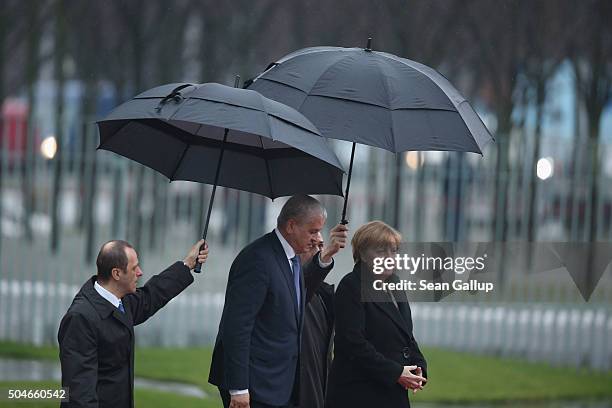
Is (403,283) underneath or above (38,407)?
above

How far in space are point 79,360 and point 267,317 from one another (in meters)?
0.97

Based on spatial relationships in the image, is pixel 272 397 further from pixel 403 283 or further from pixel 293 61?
pixel 293 61

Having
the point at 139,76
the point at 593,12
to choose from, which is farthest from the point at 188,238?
the point at 593,12

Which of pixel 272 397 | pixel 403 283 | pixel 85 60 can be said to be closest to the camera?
pixel 272 397

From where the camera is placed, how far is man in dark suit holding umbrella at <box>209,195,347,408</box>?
5.69m

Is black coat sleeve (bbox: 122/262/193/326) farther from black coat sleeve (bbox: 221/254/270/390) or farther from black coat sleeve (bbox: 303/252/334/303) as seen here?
black coat sleeve (bbox: 303/252/334/303)

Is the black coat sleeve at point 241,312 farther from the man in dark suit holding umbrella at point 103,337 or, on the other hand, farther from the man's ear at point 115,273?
the man's ear at point 115,273

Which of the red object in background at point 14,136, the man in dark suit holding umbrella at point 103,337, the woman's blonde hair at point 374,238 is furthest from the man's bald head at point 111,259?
the red object in background at point 14,136

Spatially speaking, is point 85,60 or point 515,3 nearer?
point 515,3

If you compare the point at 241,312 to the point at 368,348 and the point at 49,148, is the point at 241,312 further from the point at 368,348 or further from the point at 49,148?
the point at 49,148

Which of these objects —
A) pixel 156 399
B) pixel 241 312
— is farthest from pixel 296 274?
pixel 156 399

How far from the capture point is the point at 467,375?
39.9 ft

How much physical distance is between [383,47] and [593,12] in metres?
3.04

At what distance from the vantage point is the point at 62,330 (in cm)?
538
